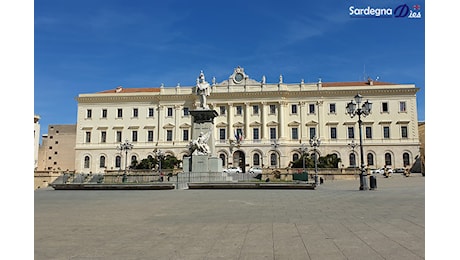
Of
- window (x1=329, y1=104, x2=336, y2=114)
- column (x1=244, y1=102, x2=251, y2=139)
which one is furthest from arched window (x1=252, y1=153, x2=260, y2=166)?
window (x1=329, y1=104, x2=336, y2=114)

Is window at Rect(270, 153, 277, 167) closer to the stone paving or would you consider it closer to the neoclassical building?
the neoclassical building

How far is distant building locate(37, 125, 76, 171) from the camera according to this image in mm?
63156

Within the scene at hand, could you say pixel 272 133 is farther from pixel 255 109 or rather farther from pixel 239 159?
pixel 239 159

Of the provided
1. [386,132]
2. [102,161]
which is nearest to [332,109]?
[386,132]

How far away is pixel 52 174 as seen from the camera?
31172 mm

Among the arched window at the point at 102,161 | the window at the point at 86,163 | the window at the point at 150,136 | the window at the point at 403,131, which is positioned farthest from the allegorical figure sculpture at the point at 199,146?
the window at the point at 403,131

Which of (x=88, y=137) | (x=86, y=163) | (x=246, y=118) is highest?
(x=246, y=118)


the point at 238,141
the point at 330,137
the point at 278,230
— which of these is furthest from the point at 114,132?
the point at 278,230

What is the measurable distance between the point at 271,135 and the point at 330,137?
8457 millimetres

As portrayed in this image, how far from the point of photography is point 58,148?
64.2 m

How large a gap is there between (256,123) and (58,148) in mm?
37852

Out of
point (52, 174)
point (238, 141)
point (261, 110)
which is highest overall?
point (261, 110)
